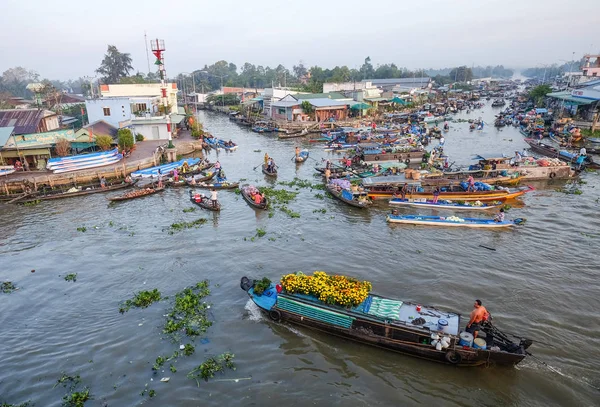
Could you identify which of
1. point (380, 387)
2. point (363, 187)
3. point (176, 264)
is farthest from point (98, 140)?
point (380, 387)

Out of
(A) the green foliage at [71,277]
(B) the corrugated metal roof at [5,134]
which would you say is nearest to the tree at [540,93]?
(A) the green foliage at [71,277]

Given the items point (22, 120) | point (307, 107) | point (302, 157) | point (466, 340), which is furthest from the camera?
point (307, 107)

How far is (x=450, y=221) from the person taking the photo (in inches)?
884

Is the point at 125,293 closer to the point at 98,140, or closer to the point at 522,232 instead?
the point at 522,232

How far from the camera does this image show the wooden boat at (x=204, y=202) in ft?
83.6

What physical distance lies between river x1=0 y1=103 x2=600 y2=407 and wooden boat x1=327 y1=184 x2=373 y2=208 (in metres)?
0.52

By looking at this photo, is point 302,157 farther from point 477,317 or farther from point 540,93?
point 540,93

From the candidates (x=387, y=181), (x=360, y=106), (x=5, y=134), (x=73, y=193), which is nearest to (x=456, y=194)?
(x=387, y=181)

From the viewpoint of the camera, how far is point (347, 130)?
51312mm

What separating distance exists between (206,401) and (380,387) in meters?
5.36

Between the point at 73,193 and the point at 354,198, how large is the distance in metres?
22.1

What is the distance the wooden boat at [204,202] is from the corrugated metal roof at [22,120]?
1857 cm

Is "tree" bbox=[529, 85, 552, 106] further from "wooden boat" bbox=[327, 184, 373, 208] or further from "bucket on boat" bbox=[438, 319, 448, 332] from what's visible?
"bucket on boat" bbox=[438, 319, 448, 332]

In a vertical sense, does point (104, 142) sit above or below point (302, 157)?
above
